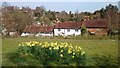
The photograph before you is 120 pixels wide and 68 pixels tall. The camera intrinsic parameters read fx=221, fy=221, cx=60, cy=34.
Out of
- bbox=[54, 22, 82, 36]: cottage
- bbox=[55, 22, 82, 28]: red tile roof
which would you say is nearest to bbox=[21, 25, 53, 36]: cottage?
bbox=[54, 22, 82, 36]: cottage

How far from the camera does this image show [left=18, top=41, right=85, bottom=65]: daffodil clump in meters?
5.93

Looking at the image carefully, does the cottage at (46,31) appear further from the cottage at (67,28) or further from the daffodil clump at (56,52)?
→ the daffodil clump at (56,52)

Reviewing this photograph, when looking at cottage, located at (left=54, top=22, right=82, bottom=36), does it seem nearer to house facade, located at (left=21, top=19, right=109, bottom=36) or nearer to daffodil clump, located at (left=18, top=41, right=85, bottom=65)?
house facade, located at (left=21, top=19, right=109, bottom=36)

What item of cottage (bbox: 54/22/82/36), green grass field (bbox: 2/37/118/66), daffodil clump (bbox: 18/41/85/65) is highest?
daffodil clump (bbox: 18/41/85/65)

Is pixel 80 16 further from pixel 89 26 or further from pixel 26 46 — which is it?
pixel 26 46

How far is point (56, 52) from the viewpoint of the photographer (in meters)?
6.14

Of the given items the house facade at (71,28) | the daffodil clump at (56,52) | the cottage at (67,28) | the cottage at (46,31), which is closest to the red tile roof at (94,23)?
the house facade at (71,28)

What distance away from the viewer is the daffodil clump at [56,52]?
5930mm

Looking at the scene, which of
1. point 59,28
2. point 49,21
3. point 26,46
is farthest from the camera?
point 49,21

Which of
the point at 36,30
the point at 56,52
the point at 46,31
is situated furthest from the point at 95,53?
the point at 36,30

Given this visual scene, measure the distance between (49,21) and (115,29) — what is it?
491 inches

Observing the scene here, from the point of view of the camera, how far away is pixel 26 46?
681 cm

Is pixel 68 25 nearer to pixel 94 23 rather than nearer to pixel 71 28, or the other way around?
pixel 71 28

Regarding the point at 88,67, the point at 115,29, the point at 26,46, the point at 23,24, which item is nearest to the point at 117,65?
the point at 88,67
